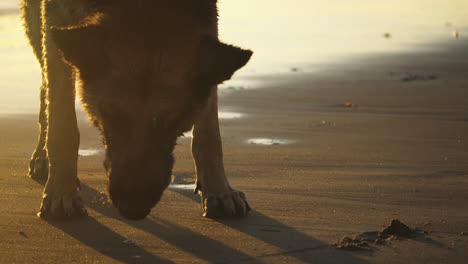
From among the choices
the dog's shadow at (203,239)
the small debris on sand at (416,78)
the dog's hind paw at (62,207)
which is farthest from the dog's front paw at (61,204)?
the small debris on sand at (416,78)

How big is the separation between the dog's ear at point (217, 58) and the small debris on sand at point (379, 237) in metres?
1.08

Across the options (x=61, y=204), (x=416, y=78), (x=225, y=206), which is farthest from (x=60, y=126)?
(x=416, y=78)

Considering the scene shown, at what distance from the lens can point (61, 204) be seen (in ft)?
19.9

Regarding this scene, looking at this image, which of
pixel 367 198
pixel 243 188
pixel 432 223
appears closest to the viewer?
pixel 432 223

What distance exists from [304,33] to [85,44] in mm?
15448

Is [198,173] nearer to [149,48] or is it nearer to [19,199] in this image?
[19,199]

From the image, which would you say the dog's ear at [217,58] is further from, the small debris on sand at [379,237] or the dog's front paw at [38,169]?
the dog's front paw at [38,169]

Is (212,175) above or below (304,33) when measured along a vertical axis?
below

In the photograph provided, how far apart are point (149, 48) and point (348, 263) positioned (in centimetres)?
144

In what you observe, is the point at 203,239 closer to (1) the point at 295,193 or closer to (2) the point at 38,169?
(1) the point at 295,193

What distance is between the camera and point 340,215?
19.6ft

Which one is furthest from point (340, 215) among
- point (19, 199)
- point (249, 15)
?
point (249, 15)

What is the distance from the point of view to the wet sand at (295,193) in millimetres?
5227

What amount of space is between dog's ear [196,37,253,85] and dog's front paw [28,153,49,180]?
2529 mm
